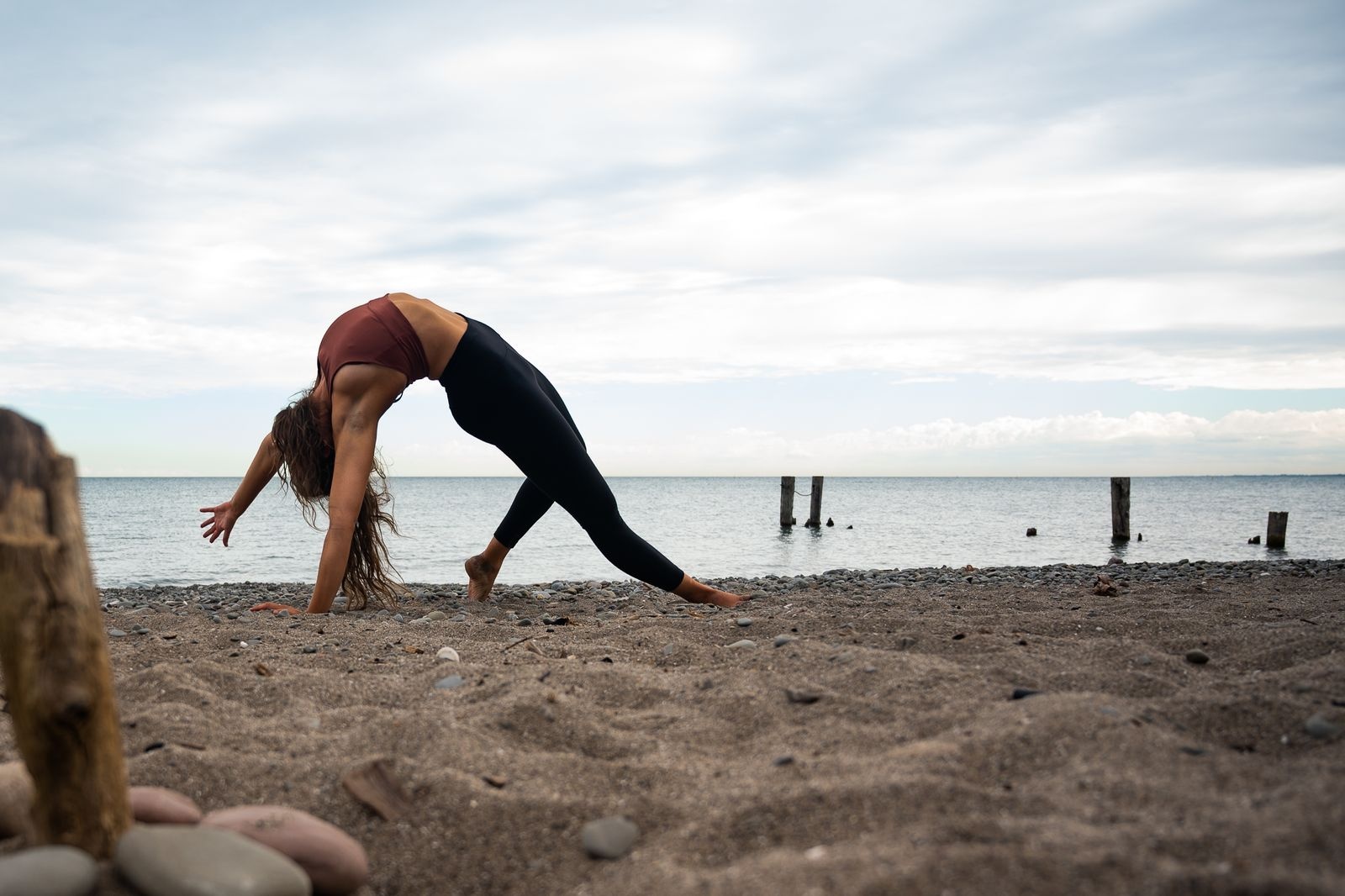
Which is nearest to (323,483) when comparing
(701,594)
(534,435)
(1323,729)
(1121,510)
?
(534,435)

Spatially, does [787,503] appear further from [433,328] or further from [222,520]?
[433,328]

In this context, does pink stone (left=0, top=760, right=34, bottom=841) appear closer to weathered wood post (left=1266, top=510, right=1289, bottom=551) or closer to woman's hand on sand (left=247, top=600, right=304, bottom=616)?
woman's hand on sand (left=247, top=600, right=304, bottom=616)

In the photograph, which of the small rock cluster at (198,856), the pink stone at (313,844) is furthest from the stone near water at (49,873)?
the pink stone at (313,844)

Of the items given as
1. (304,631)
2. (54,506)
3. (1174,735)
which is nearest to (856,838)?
(1174,735)

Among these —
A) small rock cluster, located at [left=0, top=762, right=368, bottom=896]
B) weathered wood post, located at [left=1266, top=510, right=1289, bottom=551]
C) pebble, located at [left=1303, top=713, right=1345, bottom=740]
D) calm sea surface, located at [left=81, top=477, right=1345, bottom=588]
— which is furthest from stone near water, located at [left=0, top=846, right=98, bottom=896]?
weathered wood post, located at [left=1266, top=510, right=1289, bottom=551]

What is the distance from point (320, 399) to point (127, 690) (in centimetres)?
240

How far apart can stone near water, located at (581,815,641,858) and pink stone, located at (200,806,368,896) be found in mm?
452

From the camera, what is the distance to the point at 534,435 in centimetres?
486

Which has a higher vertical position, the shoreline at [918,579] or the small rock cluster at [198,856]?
the small rock cluster at [198,856]

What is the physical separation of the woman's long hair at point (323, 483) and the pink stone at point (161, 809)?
321 centimetres

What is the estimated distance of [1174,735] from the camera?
2193 mm

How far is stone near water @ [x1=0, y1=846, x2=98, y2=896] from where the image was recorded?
1.42 m

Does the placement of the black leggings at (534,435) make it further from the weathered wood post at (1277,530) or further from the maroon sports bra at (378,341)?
the weathered wood post at (1277,530)

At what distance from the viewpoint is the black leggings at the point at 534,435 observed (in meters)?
4.84
